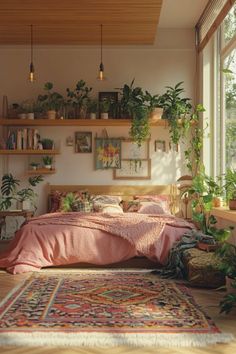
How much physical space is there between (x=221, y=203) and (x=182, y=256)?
97 cm

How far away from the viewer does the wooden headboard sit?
775 cm

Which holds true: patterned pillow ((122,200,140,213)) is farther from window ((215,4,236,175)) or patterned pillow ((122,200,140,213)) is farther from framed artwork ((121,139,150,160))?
window ((215,4,236,175))

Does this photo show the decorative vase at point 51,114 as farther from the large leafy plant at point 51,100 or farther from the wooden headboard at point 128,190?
the wooden headboard at point 128,190

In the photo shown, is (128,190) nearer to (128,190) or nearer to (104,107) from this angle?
(128,190)

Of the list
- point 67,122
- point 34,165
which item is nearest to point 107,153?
point 67,122

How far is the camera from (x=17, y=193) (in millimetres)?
7648

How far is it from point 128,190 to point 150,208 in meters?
0.94

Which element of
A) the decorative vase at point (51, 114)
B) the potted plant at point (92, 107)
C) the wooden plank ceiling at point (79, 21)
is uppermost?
the wooden plank ceiling at point (79, 21)

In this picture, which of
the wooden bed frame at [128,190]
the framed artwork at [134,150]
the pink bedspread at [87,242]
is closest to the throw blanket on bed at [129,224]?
the pink bedspread at [87,242]

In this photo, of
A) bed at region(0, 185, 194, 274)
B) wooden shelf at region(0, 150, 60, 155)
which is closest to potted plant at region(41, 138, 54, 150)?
wooden shelf at region(0, 150, 60, 155)

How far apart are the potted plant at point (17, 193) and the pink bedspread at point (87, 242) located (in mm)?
1775

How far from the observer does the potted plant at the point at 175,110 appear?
747cm

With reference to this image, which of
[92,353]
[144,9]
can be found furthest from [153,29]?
[92,353]

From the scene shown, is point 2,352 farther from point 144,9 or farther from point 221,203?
point 144,9
